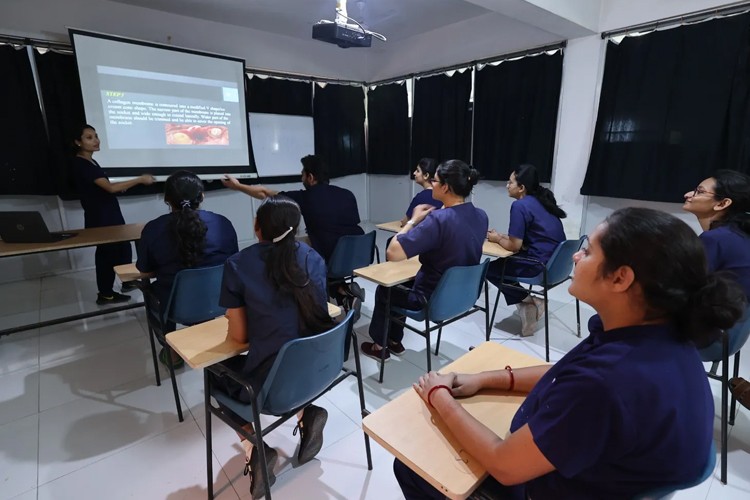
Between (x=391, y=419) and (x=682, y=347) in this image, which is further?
(x=391, y=419)

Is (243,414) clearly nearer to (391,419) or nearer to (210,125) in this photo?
(391,419)

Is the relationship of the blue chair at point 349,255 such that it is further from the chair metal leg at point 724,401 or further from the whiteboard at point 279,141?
the whiteboard at point 279,141

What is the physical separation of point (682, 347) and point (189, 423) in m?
2.17

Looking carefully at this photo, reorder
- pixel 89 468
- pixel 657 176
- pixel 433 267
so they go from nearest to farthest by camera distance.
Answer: pixel 89 468 → pixel 433 267 → pixel 657 176

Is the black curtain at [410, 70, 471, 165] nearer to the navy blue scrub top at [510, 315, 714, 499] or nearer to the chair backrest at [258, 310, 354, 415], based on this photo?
the chair backrest at [258, 310, 354, 415]

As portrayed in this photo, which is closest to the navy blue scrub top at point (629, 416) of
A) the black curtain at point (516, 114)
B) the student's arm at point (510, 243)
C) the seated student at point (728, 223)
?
the seated student at point (728, 223)

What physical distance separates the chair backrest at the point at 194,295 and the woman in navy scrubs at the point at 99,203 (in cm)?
183

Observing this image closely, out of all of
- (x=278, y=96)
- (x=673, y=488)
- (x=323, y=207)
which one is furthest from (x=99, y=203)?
→ (x=673, y=488)

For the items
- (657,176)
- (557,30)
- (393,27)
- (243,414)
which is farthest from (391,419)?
(393,27)

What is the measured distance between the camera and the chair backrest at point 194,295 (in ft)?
6.44

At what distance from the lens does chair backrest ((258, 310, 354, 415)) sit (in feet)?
4.17

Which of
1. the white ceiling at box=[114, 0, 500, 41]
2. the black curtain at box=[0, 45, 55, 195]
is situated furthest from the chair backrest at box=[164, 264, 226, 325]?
the white ceiling at box=[114, 0, 500, 41]

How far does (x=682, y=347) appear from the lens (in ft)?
2.34

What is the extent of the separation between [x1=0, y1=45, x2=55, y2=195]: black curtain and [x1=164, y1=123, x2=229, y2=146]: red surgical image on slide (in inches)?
45.4
